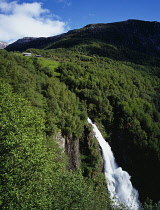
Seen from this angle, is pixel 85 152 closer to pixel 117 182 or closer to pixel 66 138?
pixel 66 138

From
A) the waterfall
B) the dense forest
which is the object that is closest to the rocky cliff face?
the dense forest

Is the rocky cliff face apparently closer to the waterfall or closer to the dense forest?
the dense forest

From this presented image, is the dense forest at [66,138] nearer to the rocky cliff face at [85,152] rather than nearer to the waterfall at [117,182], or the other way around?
the rocky cliff face at [85,152]

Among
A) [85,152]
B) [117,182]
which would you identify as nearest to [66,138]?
[85,152]

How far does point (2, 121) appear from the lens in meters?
16.5

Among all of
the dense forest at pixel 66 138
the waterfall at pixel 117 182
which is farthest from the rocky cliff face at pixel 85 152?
the waterfall at pixel 117 182

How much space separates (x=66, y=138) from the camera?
41.0 metres

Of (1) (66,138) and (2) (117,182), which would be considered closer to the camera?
(1) (66,138)

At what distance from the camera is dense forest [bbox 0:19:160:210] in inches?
572

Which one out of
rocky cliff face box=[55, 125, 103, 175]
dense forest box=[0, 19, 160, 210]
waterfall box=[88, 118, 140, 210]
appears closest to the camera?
dense forest box=[0, 19, 160, 210]

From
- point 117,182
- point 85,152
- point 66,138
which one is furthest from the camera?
Result: point 85,152

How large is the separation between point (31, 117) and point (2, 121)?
5866mm

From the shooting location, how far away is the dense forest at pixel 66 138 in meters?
14.5

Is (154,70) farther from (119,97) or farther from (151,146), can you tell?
(151,146)
